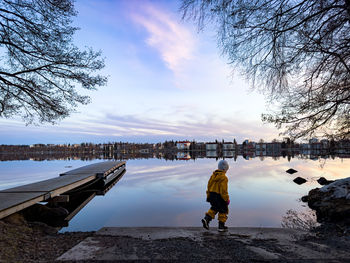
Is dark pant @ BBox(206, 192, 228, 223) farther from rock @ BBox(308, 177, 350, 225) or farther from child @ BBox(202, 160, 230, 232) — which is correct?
rock @ BBox(308, 177, 350, 225)

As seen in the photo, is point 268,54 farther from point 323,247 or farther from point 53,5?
point 53,5

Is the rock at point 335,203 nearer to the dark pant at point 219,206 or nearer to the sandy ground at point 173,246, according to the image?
the sandy ground at point 173,246

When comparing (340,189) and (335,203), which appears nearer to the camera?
(335,203)

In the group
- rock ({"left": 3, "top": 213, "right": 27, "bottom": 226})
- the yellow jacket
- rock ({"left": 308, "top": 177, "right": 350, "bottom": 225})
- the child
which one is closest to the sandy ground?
rock ({"left": 3, "top": 213, "right": 27, "bottom": 226})

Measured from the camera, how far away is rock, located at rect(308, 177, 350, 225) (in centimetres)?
884

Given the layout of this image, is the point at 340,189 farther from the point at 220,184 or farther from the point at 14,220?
the point at 14,220

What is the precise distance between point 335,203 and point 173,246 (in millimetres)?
8028

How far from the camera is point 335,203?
9.73m

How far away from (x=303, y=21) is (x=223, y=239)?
6.72 m

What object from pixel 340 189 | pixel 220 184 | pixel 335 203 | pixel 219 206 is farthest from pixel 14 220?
pixel 340 189

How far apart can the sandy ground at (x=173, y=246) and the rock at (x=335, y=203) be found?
2.53m

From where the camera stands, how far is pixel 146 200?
16156 mm

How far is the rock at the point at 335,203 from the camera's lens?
884cm

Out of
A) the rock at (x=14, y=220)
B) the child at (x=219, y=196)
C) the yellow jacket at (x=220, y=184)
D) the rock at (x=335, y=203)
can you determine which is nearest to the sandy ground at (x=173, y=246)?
the rock at (x=14, y=220)
